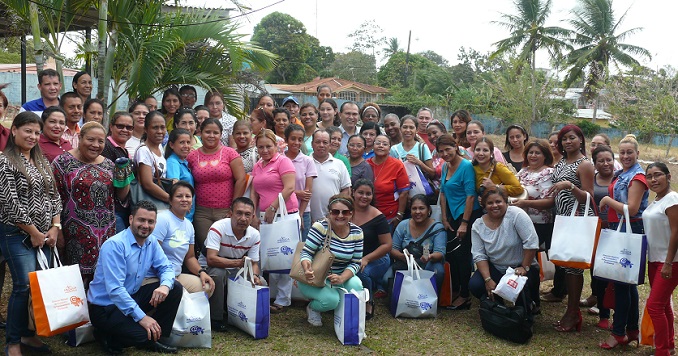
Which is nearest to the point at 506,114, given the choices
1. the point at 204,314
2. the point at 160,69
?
the point at 160,69

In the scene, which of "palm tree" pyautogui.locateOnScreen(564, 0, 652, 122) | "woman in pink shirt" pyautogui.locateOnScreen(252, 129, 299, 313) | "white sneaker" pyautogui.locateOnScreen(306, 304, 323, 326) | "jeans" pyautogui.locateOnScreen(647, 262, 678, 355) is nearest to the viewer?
"jeans" pyautogui.locateOnScreen(647, 262, 678, 355)

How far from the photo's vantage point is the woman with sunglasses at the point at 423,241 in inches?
262

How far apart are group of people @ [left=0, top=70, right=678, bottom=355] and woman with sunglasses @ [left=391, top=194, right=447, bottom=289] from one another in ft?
0.05

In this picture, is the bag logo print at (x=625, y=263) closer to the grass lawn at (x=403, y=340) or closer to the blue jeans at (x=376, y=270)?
the grass lawn at (x=403, y=340)

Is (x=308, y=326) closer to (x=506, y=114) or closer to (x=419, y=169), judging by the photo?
(x=419, y=169)

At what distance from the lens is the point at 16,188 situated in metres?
4.59

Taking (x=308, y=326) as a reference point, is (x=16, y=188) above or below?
above

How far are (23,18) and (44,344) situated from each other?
4682 mm

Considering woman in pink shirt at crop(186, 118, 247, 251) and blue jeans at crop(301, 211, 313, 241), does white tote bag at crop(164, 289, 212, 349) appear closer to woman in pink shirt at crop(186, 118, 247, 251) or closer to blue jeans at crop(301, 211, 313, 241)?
woman in pink shirt at crop(186, 118, 247, 251)

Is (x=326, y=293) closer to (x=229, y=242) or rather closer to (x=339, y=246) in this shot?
(x=339, y=246)

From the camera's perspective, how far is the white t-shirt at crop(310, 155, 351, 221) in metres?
6.68

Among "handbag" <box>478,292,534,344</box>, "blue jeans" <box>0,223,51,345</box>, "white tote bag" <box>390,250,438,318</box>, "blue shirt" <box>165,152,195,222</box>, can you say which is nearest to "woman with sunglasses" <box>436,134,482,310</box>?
"white tote bag" <box>390,250,438,318</box>

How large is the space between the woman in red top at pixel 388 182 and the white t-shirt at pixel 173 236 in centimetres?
223

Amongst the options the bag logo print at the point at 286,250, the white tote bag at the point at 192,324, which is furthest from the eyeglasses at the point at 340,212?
the white tote bag at the point at 192,324
